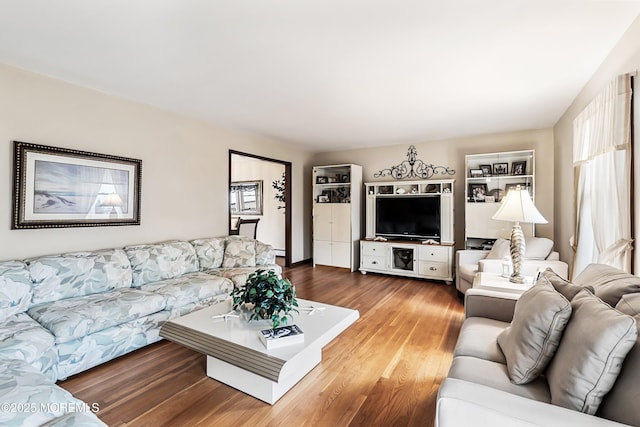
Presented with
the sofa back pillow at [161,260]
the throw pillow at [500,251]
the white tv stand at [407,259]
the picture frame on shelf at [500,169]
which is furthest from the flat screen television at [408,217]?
the sofa back pillow at [161,260]

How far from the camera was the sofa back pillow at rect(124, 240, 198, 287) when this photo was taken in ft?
9.77

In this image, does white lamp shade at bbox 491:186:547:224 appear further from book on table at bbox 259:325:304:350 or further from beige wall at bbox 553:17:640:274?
book on table at bbox 259:325:304:350

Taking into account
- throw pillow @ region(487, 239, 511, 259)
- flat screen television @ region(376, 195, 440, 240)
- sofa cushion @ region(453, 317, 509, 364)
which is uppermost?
flat screen television @ region(376, 195, 440, 240)

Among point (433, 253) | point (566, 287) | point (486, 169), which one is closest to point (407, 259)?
point (433, 253)

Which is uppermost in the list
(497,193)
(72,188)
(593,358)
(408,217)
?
(497,193)

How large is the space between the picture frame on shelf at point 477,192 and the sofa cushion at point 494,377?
12.3 ft

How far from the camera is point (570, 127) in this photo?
3.46m

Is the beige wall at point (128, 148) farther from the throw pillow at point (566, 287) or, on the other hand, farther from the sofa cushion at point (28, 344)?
the throw pillow at point (566, 287)

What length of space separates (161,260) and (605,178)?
400 cm

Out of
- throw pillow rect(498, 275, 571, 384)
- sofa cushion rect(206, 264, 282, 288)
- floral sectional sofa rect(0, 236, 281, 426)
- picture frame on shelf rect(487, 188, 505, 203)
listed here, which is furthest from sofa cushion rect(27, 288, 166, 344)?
picture frame on shelf rect(487, 188, 505, 203)

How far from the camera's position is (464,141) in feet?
16.4

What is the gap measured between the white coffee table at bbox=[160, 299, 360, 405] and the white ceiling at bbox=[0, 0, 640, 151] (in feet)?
6.42

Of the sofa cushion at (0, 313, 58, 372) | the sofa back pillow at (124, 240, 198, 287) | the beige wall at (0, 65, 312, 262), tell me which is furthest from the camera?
the sofa back pillow at (124, 240, 198, 287)

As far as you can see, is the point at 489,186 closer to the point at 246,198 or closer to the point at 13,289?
the point at 246,198
